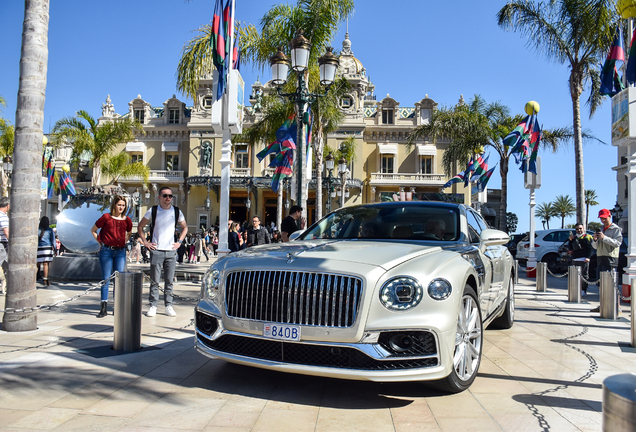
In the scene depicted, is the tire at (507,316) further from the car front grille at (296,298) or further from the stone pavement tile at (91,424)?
the stone pavement tile at (91,424)

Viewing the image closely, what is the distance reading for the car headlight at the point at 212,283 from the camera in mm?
3812

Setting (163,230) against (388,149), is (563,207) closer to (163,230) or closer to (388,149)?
(388,149)

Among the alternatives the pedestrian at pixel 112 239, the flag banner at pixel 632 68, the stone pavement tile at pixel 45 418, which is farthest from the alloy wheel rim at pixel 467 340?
the flag banner at pixel 632 68

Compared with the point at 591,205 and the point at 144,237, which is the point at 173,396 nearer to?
the point at 144,237

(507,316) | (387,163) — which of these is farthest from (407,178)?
(507,316)

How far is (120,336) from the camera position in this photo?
489cm

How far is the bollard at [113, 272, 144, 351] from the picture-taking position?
4844mm

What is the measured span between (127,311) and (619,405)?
4393 mm

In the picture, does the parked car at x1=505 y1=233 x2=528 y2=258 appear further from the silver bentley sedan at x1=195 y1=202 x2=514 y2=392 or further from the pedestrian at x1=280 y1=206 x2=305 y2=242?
the silver bentley sedan at x1=195 y1=202 x2=514 y2=392

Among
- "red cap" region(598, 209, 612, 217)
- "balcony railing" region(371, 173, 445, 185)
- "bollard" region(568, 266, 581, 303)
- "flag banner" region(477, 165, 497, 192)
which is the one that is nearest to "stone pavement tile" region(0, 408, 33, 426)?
"red cap" region(598, 209, 612, 217)

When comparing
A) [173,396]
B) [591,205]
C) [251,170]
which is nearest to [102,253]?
[173,396]

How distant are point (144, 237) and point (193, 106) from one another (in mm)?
37399

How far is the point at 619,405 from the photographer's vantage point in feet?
4.94

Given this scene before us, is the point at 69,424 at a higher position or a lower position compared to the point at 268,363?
lower
